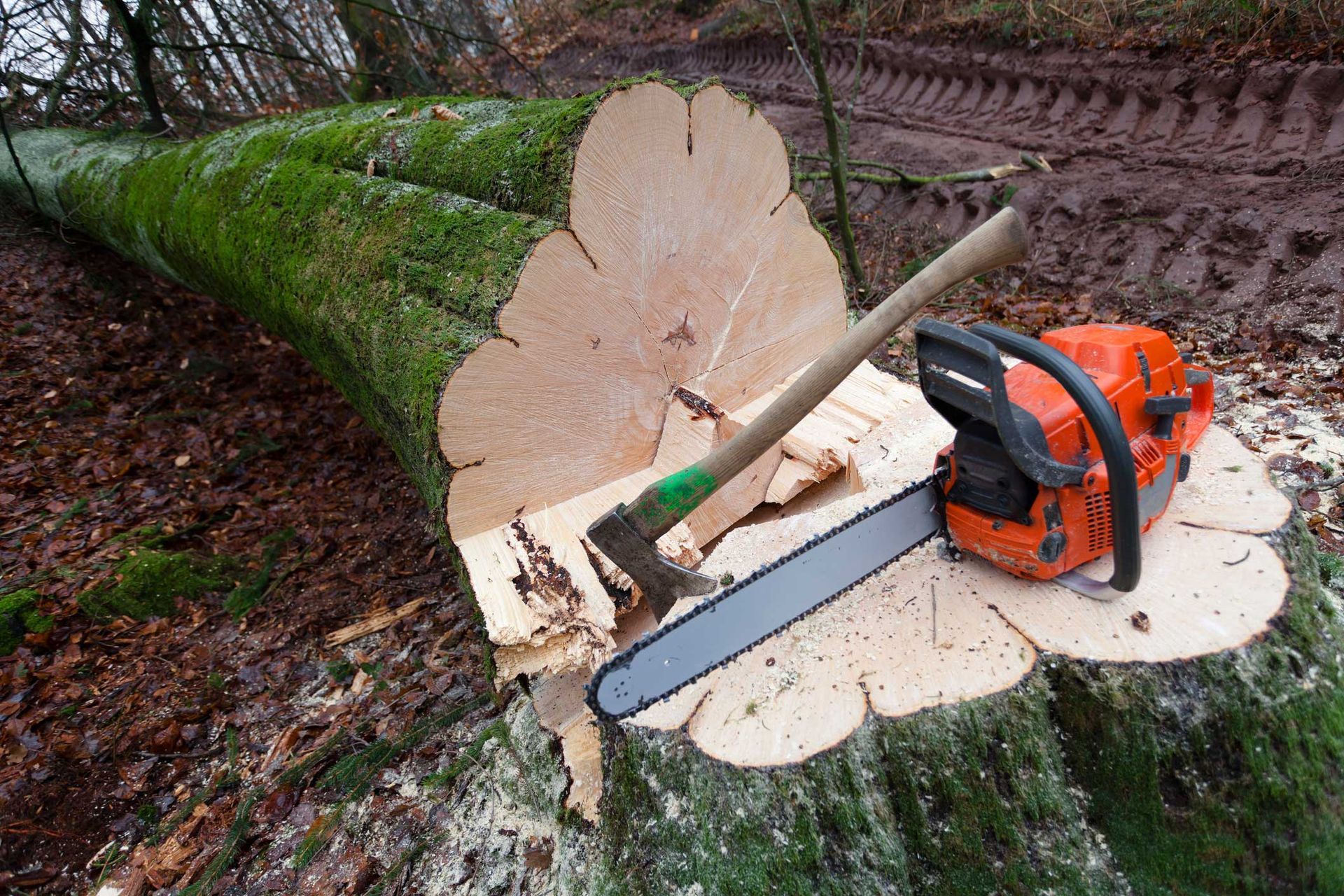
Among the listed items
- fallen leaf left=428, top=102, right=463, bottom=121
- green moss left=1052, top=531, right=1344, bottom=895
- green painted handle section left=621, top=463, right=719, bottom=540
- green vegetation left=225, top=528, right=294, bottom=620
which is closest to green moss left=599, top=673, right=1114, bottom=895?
green moss left=1052, top=531, right=1344, bottom=895

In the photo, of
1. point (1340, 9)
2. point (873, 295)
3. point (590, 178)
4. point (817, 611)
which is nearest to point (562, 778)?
point (817, 611)

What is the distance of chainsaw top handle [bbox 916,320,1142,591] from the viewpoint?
1.35m

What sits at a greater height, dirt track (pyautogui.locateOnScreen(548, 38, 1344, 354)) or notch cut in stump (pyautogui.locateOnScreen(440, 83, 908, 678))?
notch cut in stump (pyautogui.locateOnScreen(440, 83, 908, 678))

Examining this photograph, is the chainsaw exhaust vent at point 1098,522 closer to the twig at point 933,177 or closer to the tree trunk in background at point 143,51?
the twig at point 933,177

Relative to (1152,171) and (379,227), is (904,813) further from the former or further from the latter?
(1152,171)

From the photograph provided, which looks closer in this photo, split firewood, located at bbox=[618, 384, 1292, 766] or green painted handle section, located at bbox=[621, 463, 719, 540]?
split firewood, located at bbox=[618, 384, 1292, 766]

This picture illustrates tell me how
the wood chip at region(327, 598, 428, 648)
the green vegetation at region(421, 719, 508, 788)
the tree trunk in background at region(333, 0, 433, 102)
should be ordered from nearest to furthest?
the green vegetation at region(421, 719, 508, 788) → the wood chip at region(327, 598, 428, 648) → the tree trunk in background at region(333, 0, 433, 102)

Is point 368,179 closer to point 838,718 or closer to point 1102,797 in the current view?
point 838,718

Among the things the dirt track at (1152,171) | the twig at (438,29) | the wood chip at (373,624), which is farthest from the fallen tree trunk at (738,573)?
the twig at (438,29)

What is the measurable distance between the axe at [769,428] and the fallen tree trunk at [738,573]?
0.24 meters

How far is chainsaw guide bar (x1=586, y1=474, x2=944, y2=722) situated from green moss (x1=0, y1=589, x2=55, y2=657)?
10.3ft

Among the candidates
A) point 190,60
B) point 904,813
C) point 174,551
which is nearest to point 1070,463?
point 904,813

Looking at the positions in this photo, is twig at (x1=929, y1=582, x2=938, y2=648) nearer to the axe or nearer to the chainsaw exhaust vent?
the chainsaw exhaust vent

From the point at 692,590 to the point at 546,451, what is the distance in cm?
68
